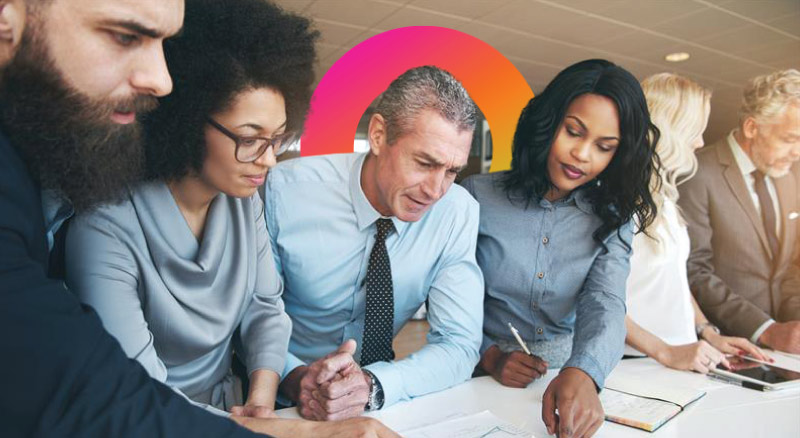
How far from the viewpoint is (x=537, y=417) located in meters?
1.29

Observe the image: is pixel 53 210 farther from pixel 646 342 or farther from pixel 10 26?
pixel 646 342

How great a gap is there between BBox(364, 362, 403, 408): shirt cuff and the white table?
0.8 inches

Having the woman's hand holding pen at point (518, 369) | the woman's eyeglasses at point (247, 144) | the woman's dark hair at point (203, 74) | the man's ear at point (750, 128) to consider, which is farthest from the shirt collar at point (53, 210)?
the man's ear at point (750, 128)

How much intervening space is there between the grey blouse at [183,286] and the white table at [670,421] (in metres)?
0.25

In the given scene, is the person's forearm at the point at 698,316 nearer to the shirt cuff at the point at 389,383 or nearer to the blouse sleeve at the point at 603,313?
the blouse sleeve at the point at 603,313

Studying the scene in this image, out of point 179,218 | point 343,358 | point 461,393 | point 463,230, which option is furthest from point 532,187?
point 179,218

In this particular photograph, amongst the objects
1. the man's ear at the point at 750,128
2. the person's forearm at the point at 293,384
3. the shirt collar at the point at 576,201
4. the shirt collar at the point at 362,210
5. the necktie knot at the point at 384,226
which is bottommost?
the person's forearm at the point at 293,384

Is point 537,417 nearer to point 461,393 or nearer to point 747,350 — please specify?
point 461,393

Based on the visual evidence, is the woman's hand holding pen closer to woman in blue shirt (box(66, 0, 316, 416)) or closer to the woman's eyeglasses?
woman in blue shirt (box(66, 0, 316, 416))

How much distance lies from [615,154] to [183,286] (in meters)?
Result: 1.48

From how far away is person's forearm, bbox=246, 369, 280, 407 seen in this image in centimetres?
132

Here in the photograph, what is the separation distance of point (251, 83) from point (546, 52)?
4356 mm

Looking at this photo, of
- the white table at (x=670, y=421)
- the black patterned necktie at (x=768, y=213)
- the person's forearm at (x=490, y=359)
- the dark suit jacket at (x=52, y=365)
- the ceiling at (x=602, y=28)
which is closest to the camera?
the dark suit jacket at (x=52, y=365)

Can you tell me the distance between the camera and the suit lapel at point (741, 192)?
2.64 m
